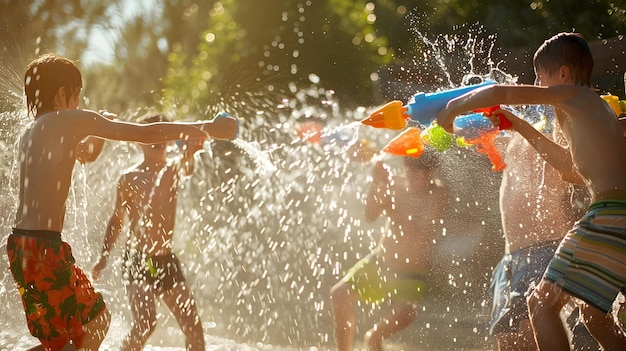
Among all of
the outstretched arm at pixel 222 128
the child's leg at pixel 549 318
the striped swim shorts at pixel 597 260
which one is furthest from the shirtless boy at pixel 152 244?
the striped swim shorts at pixel 597 260

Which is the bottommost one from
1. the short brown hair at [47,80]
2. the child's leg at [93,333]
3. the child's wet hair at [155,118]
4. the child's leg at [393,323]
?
the child's leg at [393,323]

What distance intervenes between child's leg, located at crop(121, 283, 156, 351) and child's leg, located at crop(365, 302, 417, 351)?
119cm

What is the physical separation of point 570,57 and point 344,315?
1.85 m

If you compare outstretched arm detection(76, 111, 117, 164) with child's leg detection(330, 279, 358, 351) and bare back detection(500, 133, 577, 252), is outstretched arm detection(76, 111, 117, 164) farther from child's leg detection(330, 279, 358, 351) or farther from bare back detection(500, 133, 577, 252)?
bare back detection(500, 133, 577, 252)

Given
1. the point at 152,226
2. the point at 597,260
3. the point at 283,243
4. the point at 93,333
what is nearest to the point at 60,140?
the point at 93,333

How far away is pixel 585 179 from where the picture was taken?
3062mm

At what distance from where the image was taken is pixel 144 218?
4.21 meters

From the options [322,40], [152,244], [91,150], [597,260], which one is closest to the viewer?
[597,260]

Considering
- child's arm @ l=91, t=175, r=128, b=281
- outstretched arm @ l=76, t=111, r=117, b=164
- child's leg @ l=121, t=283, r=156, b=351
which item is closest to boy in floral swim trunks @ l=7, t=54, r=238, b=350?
outstretched arm @ l=76, t=111, r=117, b=164

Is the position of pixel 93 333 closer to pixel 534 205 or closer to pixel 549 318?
pixel 549 318

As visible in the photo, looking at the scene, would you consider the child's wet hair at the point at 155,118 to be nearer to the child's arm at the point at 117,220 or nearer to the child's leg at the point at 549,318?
the child's arm at the point at 117,220

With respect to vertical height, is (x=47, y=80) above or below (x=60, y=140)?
above

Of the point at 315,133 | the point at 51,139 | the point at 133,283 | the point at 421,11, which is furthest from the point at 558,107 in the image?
the point at 421,11

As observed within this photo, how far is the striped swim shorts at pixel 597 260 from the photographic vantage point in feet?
9.34
